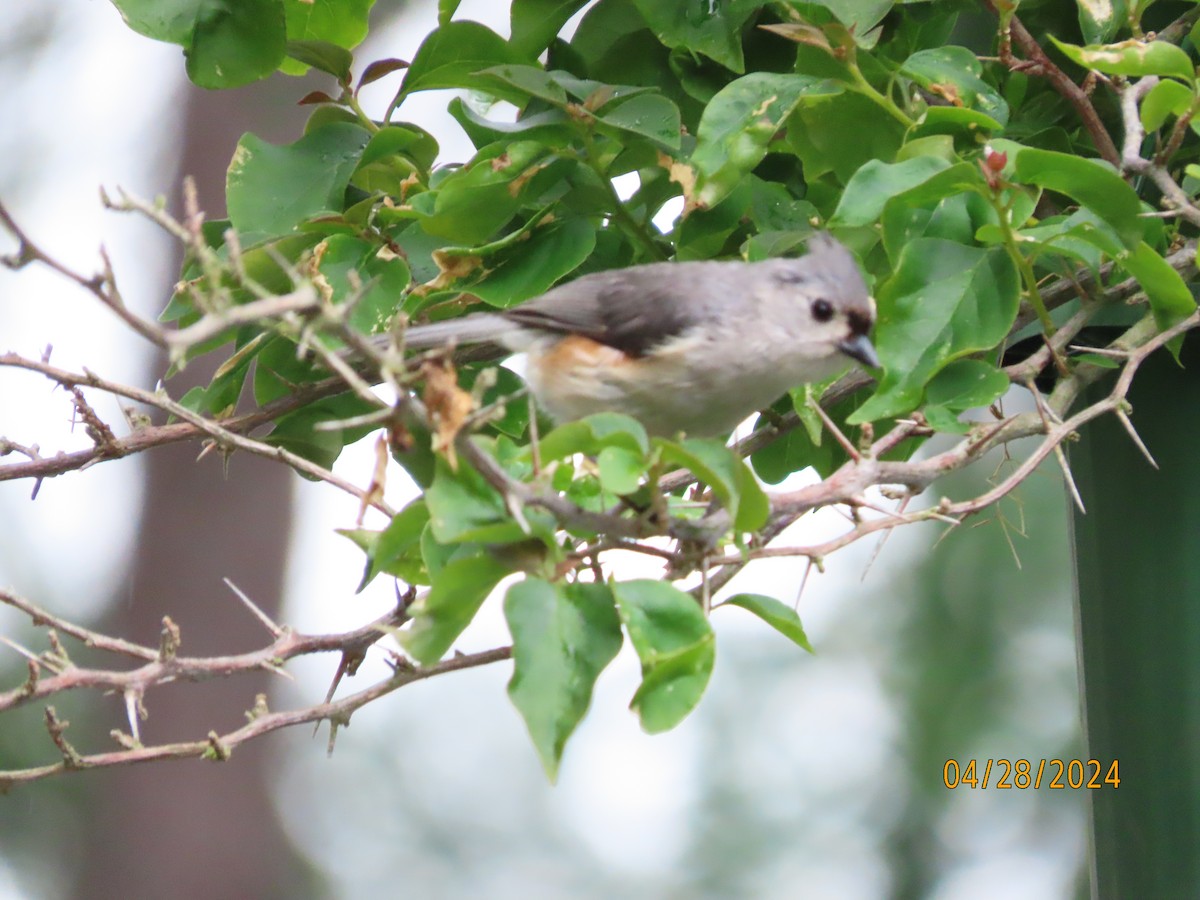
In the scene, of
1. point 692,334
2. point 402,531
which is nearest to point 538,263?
point 692,334

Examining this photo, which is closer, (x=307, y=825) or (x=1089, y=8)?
(x=1089, y=8)

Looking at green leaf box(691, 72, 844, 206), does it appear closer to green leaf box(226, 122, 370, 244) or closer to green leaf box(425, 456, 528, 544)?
green leaf box(226, 122, 370, 244)

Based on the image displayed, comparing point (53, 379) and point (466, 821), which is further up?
point (53, 379)

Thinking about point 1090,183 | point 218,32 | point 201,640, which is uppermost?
point 218,32

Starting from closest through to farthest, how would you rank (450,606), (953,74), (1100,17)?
(450,606)
(953,74)
(1100,17)

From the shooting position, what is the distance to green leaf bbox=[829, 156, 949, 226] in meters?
1.54

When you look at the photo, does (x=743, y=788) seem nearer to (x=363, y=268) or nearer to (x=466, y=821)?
(x=466, y=821)

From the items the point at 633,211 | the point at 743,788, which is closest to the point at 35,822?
the point at 743,788

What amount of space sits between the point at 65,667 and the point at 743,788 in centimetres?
440

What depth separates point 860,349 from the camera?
70.6 inches

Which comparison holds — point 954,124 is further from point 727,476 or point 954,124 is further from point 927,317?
point 727,476

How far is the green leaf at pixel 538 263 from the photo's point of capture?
182 cm

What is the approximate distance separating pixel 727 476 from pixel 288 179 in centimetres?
108

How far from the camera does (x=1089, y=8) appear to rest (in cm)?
187
